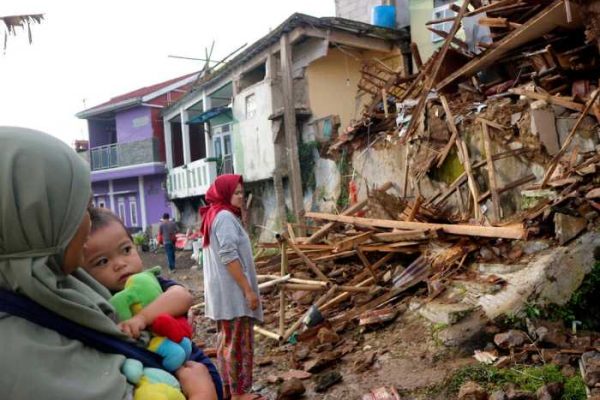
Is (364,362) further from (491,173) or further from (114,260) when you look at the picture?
(114,260)

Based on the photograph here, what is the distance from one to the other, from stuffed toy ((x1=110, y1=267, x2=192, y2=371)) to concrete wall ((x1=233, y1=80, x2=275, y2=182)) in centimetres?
1321

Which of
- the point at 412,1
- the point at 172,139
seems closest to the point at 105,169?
the point at 172,139

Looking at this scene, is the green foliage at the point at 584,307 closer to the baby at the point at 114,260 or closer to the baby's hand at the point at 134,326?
the baby at the point at 114,260

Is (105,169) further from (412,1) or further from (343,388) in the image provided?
(343,388)

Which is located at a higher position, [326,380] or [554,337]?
[554,337]

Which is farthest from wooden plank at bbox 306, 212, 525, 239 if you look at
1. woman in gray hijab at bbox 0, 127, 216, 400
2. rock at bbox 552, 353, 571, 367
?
woman in gray hijab at bbox 0, 127, 216, 400

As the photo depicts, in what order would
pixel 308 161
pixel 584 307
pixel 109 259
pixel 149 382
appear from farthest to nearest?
1. pixel 308 161
2. pixel 584 307
3. pixel 109 259
4. pixel 149 382

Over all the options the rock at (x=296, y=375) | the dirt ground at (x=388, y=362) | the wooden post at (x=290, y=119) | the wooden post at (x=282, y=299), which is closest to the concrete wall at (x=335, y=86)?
the wooden post at (x=290, y=119)

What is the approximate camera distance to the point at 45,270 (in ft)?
3.83

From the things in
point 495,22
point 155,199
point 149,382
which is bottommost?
point 149,382

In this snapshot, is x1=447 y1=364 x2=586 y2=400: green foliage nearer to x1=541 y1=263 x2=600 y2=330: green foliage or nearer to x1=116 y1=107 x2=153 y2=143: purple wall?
x1=541 y1=263 x2=600 y2=330: green foliage

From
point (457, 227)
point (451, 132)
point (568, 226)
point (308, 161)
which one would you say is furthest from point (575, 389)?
point (308, 161)

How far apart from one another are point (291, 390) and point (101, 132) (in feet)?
89.2

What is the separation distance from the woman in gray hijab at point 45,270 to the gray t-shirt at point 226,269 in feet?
8.81
